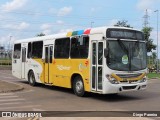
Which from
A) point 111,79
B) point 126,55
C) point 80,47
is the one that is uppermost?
point 80,47

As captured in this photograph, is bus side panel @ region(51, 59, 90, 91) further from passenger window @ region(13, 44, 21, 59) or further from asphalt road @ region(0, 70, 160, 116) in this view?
passenger window @ region(13, 44, 21, 59)

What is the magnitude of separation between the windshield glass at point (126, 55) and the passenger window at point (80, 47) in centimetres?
152

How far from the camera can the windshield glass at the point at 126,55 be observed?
50.0 feet

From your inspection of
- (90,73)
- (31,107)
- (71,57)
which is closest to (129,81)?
(90,73)

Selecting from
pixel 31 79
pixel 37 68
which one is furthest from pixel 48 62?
pixel 31 79

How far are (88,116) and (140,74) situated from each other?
5.48m

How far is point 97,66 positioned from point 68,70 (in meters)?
2.59

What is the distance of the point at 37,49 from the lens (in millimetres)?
21703

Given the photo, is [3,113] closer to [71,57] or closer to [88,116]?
[88,116]

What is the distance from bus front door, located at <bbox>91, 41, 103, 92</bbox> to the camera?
15445mm

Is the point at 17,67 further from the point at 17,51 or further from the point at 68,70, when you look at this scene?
the point at 68,70

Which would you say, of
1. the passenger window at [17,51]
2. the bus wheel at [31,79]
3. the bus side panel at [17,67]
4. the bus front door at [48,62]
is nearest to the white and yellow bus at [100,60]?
the bus front door at [48,62]

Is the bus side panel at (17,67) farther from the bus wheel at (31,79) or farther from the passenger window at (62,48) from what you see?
the passenger window at (62,48)

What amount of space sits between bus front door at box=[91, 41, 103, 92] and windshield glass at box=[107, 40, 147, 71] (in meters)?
0.48
